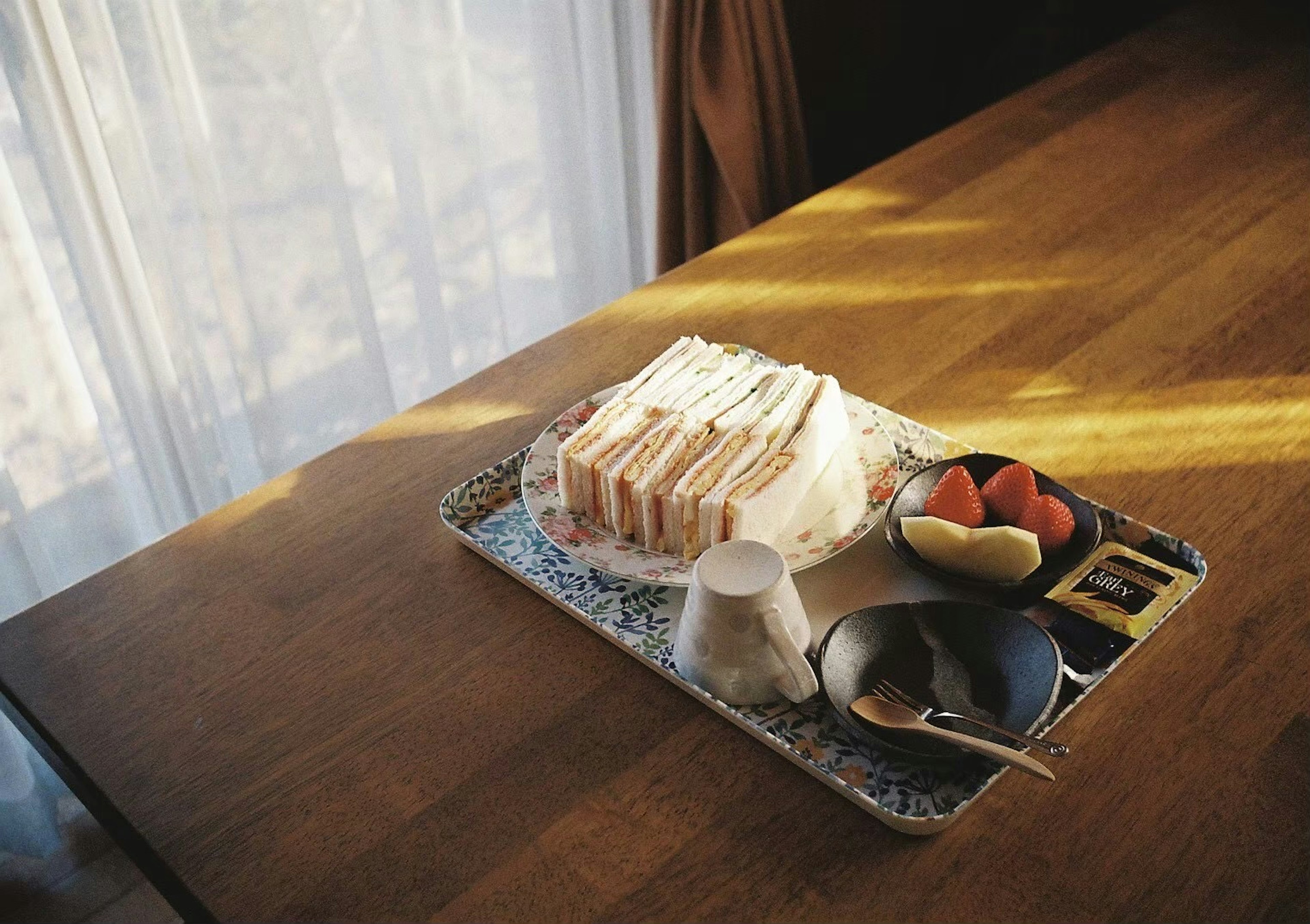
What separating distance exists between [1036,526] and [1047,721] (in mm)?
194

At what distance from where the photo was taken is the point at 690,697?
0.89m

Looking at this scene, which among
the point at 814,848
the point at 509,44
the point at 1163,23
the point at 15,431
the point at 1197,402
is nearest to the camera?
the point at 814,848

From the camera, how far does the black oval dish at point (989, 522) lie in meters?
0.93

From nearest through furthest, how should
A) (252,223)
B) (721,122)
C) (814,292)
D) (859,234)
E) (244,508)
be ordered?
(244,508), (814,292), (859,234), (252,223), (721,122)

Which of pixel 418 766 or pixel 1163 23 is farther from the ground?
pixel 1163 23

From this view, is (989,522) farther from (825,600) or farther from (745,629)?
(745,629)

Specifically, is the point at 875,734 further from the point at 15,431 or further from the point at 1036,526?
the point at 15,431

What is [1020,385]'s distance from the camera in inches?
47.4

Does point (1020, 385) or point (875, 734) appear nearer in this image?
point (875, 734)

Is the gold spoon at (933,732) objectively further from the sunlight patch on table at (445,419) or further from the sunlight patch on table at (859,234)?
the sunlight patch on table at (859,234)

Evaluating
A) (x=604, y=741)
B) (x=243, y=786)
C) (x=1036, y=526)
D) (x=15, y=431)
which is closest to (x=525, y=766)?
(x=604, y=741)

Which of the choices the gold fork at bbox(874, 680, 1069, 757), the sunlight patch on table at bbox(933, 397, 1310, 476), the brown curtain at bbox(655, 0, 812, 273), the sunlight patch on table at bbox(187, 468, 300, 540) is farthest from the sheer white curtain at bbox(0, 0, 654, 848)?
the gold fork at bbox(874, 680, 1069, 757)

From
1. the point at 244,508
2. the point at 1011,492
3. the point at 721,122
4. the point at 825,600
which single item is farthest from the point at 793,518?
the point at 721,122

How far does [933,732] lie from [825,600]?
0.60ft
